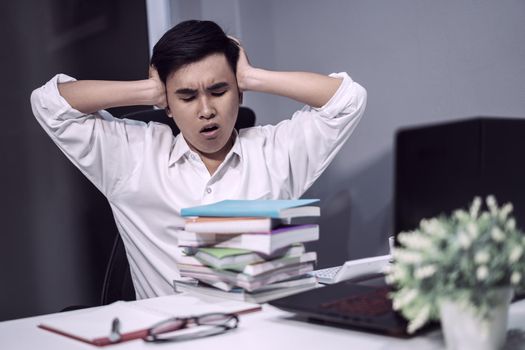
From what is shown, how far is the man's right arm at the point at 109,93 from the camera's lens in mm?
1656

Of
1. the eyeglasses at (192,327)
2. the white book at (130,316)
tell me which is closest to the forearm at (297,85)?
the white book at (130,316)

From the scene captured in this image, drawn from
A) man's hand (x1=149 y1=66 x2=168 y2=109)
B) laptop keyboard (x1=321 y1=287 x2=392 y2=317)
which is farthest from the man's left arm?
laptop keyboard (x1=321 y1=287 x2=392 y2=317)

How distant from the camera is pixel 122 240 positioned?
5.63ft

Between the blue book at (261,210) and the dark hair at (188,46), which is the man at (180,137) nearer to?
the dark hair at (188,46)

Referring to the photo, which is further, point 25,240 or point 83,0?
point 83,0

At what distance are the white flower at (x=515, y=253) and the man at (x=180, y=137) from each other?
1.09 meters

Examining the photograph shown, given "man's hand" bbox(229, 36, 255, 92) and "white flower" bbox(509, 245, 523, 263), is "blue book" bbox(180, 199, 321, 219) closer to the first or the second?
"white flower" bbox(509, 245, 523, 263)

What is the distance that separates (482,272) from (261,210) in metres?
0.49

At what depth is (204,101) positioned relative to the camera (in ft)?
5.23

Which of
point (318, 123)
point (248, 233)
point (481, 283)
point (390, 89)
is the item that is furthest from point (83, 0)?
point (481, 283)

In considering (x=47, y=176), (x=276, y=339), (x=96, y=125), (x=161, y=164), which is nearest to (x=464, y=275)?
(x=276, y=339)

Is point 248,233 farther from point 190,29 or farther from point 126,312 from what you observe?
point 190,29

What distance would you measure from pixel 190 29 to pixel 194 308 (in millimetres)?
957

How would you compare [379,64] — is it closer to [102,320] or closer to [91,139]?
[91,139]
